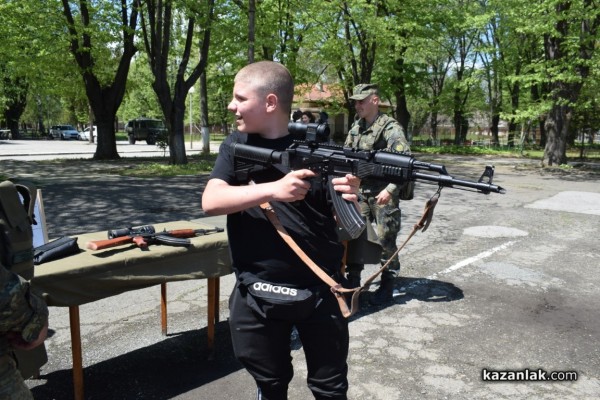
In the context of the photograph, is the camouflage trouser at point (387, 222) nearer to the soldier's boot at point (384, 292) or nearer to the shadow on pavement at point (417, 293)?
the soldier's boot at point (384, 292)

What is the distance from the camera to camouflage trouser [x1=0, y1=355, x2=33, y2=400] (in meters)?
1.71

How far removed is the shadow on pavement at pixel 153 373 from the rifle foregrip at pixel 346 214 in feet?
6.48

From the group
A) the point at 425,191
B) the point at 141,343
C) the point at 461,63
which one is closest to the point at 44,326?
the point at 141,343

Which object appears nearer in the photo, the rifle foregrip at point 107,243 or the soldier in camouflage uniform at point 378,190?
the rifle foregrip at point 107,243

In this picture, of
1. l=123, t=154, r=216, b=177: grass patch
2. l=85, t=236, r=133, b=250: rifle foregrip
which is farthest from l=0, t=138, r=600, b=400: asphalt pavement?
l=123, t=154, r=216, b=177: grass patch

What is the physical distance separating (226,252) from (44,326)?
1.89 m

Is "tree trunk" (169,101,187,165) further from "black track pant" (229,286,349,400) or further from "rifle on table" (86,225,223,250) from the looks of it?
"black track pant" (229,286,349,400)

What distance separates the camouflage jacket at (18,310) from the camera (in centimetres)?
161

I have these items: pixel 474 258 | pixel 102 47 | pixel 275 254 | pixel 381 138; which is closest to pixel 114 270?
pixel 275 254

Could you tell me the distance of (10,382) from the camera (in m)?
1.73

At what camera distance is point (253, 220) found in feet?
6.95

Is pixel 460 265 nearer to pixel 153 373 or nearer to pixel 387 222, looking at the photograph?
pixel 387 222

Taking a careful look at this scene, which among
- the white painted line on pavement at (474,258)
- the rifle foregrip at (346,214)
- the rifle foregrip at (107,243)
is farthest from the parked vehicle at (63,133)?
the rifle foregrip at (346,214)

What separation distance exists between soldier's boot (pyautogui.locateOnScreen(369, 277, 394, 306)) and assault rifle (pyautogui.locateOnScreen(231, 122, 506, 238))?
307 cm
